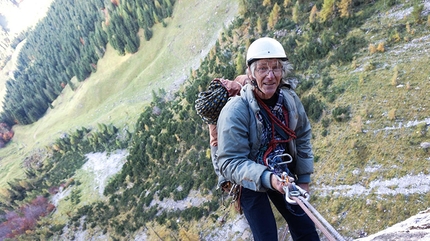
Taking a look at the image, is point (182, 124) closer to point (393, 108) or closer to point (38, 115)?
point (393, 108)

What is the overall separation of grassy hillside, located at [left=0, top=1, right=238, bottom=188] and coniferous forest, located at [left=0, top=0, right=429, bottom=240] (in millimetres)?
3685

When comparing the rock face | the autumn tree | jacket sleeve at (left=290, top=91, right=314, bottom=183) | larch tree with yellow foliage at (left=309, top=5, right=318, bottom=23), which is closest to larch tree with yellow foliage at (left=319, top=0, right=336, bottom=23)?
the autumn tree

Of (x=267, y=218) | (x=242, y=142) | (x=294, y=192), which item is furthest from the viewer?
(x=267, y=218)

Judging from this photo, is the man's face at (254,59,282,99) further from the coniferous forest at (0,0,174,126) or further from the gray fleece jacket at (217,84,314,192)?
the coniferous forest at (0,0,174,126)

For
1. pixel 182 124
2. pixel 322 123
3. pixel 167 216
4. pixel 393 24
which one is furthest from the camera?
pixel 182 124

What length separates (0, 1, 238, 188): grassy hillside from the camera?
42938mm

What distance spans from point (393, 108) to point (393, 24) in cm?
790

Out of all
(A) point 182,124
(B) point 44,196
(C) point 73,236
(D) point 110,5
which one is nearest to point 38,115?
(D) point 110,5

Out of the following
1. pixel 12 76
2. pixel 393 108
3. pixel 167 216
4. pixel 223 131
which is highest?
pixel 12 76

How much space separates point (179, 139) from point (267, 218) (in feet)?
79.5

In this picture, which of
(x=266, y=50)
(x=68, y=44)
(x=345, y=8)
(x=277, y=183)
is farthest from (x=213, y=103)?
(x=68, y=44)

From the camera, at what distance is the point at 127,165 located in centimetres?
3297

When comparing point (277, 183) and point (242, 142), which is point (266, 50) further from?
point (277, 183)

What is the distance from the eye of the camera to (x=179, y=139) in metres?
27.0
